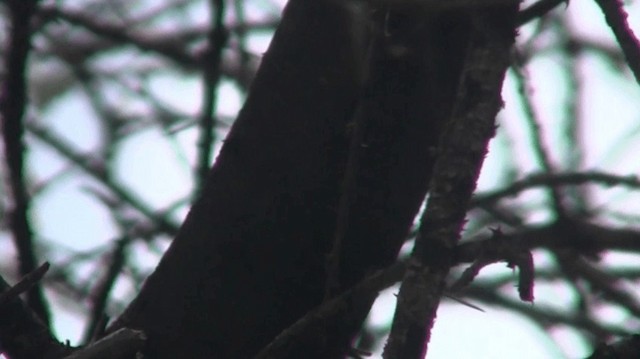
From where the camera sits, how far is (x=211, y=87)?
2.31m

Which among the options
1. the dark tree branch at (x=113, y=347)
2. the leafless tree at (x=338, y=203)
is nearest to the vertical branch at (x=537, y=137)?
the leafless tree at (x=338, y=203)

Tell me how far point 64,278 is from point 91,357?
5.08ft

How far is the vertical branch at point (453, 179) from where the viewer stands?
1.39 metres

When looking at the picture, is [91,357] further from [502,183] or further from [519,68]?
[502,183]

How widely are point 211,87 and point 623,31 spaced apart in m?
1.02

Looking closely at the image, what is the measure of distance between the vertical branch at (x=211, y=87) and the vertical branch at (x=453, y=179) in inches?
28.0

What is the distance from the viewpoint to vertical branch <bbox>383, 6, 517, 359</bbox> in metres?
1.39

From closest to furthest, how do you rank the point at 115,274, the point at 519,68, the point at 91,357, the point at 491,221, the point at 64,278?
the point at 91,357 < the point at 115,274 < the point at 519,68 < the point at 64,278 < the point at 491,221

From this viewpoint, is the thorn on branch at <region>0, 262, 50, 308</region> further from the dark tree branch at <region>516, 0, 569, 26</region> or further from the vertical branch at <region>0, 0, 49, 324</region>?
the dark tree branch at <region>516, 0, 569, 26</region>

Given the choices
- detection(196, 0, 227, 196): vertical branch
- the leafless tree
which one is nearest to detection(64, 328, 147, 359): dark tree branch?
the leafless tree

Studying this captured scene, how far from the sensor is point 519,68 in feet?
7.14

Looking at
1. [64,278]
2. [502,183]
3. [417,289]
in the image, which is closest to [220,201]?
[417,289]

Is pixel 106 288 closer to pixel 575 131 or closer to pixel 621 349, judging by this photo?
pixel 621 349

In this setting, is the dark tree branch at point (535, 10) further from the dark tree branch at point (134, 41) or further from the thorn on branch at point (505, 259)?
the dark tree branch at point (134, 41)
